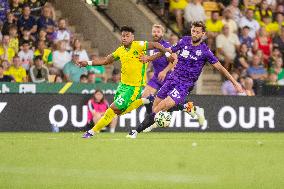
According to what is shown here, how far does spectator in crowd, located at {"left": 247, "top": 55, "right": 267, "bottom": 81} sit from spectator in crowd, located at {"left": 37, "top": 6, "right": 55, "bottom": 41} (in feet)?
19.1

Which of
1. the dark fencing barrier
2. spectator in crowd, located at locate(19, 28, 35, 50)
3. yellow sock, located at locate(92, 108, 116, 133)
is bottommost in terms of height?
the dark fencing barrier

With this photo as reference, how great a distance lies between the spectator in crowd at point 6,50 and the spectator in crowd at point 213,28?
6.20 m

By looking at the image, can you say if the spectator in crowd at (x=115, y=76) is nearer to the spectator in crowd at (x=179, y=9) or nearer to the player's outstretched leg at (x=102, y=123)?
the spectator in crowd at (x=179, y=9)

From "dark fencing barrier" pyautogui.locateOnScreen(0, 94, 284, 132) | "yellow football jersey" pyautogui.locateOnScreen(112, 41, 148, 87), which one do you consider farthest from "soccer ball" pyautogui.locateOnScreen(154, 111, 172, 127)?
"dark fencing barrier" pyautogui.locateOnScreen(0, 94, 284, 132)

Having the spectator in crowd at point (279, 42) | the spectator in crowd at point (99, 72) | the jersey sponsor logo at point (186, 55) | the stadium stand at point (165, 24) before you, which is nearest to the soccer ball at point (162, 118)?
the jersey sponsor logo at point (186, 55)

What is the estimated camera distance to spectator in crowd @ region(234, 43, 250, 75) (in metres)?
26.2

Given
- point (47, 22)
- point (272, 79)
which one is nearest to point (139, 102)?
point (47, 22)

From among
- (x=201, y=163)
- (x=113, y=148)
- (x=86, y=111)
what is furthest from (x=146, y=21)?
(x=201, y=163)

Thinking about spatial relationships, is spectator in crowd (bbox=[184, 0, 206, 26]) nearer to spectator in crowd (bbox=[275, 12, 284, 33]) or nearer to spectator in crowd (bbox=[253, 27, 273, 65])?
spectator in crowd (bbox=[253, 27, 273, 65])

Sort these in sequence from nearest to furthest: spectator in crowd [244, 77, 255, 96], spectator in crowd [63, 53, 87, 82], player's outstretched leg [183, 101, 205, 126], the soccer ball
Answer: the soccer ball, player's outstretched leg [183, 101, 205, 126], spectator in crowd [63, 53, 87, 82], spectator in crowd [244, 77, 255, 96]

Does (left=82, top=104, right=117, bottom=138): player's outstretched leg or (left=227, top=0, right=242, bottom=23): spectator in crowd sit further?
(left=227, top=0, right=242, bottom=23): spectator in crowd

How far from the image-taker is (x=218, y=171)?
1156 centimetres

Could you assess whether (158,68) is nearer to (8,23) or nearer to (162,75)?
(162,75)

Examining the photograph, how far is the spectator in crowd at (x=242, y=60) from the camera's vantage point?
26209 mm
